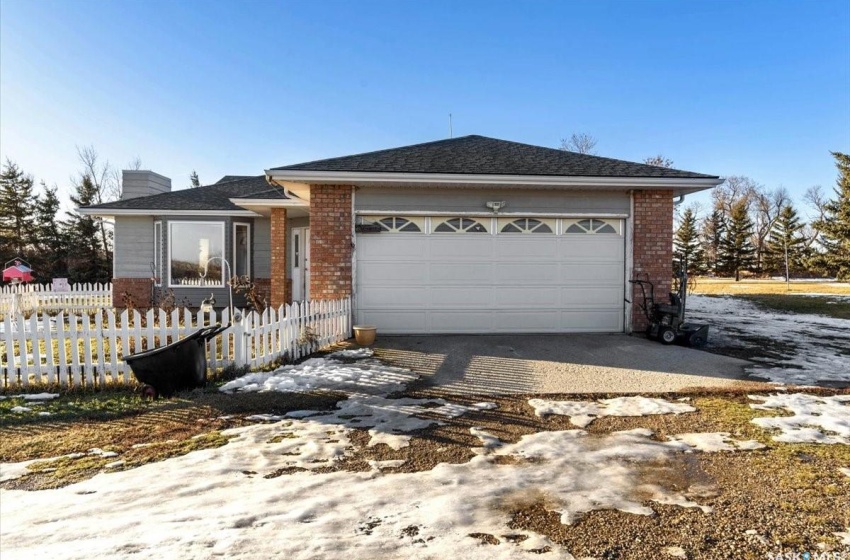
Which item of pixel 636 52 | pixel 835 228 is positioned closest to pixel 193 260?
pixel 636 52

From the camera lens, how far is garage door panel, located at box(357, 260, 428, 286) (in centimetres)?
891

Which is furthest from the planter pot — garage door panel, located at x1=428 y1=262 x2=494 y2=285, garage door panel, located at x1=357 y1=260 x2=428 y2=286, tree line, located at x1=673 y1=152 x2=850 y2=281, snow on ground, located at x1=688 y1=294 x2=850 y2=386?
tree line, located at x1=673 y1=152 x2=850 y2=281

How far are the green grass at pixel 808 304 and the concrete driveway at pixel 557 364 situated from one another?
9.96m

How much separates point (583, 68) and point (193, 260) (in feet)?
47.8

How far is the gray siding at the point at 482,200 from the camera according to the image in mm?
8852

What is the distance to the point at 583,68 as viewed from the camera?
53.8 ft

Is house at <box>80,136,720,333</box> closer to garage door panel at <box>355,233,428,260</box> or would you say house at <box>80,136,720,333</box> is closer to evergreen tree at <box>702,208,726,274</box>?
garage door panel at <box>355,233,428,260</box>

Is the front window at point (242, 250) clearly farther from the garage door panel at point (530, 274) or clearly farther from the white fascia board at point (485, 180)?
the garage door panel at point (530, 274)

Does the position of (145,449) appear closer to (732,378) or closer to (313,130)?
(732,378)

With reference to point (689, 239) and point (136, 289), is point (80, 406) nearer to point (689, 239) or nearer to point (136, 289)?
point (136, 289)

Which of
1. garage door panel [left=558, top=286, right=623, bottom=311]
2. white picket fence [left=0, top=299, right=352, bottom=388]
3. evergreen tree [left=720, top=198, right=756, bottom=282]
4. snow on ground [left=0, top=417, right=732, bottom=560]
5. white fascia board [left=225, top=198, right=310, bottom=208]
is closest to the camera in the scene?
snow on ground [left=0, top=417, right=732, bottom=560]

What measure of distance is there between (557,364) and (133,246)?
12.8 meters

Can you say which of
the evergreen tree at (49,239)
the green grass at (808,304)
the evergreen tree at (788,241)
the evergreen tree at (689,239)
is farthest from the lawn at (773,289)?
the evergreen tree at (49,239)

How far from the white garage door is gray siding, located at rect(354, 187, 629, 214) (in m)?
0.23
